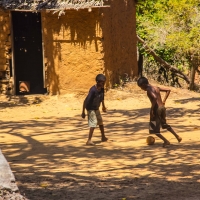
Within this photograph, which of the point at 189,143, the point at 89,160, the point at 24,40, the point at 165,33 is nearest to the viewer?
the point at 89,160

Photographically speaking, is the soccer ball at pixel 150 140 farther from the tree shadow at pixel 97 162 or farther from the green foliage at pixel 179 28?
the green foliage at pixel 179 28

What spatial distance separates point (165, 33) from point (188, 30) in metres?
0.96

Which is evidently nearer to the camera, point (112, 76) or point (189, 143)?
point (189, 143)

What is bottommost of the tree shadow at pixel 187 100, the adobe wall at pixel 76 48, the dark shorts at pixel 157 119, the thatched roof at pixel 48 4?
the tree shadow at pixel 187 100

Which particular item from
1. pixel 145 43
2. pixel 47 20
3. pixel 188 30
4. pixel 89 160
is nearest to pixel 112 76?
pixel 47 20

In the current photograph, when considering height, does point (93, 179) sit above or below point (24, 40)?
below

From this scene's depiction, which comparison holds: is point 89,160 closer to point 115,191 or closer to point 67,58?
point 115,191

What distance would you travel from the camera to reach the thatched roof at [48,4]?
51.6 feet

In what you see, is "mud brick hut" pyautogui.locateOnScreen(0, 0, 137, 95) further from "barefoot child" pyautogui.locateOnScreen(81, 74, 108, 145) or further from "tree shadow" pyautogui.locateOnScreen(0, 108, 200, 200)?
"barefoot child" pyautogui.locateOnScreen(81, 74, 108, 145)

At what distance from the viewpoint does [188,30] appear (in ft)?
63.2

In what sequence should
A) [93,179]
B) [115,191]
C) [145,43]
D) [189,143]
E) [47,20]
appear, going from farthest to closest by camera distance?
[145,43] < [47,20] < [189,143] < [93,179] < [115,191]

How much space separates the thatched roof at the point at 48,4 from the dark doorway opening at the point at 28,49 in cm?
180

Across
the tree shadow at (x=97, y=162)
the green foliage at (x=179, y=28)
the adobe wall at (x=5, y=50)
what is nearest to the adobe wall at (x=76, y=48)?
the adobe wall at (x=5, y=50)

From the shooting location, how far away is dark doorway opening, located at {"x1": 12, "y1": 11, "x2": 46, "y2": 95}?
1820cm
